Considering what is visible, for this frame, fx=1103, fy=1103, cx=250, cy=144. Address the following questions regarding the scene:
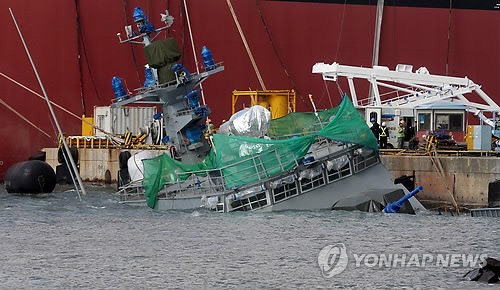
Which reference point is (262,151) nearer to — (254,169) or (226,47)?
(254,169)

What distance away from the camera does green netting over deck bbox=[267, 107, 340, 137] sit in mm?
31938

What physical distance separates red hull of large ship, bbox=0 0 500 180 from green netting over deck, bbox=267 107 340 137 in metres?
14.2

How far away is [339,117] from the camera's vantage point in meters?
28.5

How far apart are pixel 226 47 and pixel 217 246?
25.6 meters

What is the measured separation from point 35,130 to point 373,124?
49.6ft

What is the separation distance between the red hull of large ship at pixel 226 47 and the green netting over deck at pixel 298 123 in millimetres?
14249

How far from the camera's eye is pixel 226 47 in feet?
156

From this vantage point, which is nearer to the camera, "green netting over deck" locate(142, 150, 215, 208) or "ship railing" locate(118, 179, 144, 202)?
"green netting over deck" locate(142, 150, 215, 208)

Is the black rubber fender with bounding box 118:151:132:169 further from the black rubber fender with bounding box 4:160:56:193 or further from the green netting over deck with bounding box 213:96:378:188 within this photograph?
the green netting over deck with bounding box 213:96:378:188

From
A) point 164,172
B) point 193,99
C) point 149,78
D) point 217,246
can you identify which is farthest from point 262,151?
point 149,78

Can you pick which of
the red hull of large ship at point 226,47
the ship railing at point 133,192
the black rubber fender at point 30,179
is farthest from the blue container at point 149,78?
the red hull of large ship at point 226,47

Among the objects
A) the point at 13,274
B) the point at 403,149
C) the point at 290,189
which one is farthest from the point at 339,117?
the point at 13,274

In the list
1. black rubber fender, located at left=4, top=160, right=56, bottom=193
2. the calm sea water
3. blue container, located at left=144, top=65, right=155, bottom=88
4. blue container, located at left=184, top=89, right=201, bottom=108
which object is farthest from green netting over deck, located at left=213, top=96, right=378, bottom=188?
black rubber fender, located at left=4, top=160, right=56, bottom=193

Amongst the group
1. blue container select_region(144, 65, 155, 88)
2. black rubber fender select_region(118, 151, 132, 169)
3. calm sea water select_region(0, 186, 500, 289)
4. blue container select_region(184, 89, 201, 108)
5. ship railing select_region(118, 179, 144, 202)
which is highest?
blue container select_region(144, 65, 155, 88)
